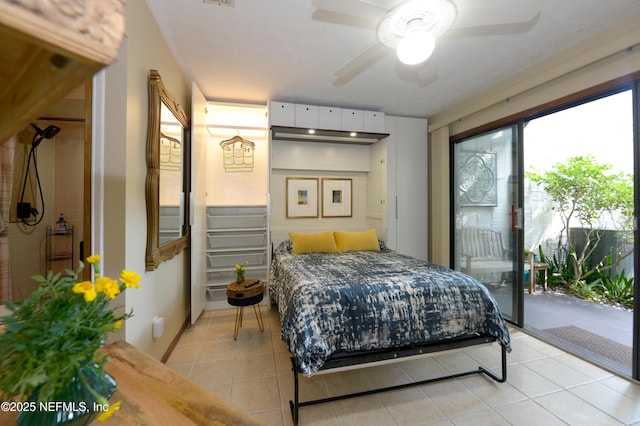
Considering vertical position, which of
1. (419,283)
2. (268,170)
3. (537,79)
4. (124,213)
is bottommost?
(419,283)

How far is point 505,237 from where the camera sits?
9.89ft

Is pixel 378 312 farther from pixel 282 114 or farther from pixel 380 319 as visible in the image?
pixel 282 114

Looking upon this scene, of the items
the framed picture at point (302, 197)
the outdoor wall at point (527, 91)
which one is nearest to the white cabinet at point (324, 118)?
the framed picture at point (302, 197)

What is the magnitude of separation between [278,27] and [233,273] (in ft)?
9.08

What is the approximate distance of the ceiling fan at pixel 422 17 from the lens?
1.48 meters

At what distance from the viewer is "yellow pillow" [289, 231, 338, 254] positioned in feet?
10.3

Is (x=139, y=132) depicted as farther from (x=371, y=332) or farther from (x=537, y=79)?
(x=537, y=79)

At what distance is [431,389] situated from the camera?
186 cm

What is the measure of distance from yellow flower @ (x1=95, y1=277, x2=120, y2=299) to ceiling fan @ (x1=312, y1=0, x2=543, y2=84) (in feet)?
5.42

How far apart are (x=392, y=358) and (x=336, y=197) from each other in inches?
95.9

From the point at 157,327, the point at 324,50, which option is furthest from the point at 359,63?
the point at 157,327

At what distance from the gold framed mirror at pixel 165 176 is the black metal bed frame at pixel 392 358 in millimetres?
1325

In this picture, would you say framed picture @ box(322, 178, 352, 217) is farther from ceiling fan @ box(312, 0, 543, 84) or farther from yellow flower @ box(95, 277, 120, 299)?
→ yellow flower @ box(95, 277, 120, 299)

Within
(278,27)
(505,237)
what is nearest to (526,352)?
(505,237)
